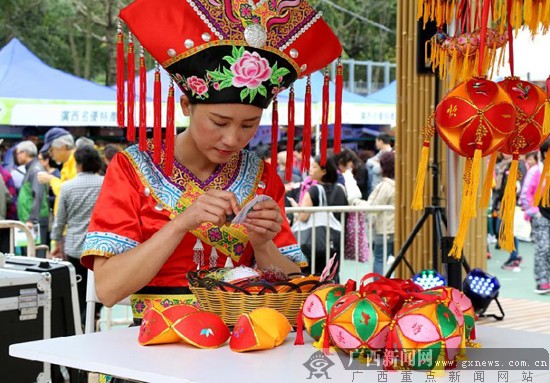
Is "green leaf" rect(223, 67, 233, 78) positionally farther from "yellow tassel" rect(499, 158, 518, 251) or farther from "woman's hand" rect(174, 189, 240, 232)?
"yellow tassel" rect(499, 158, 518, 251)

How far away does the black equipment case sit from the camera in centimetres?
356

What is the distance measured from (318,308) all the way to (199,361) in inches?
10.3

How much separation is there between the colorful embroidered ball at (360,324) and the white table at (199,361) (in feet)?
0.16

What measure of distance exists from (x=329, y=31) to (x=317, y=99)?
1003cm

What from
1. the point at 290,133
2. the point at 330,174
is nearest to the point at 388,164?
the point at 330,174

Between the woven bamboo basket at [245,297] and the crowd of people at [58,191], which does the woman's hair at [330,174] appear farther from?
the woven bamboo basket at [245,297]

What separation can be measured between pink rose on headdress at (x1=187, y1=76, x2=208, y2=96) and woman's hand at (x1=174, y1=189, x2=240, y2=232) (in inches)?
10.3

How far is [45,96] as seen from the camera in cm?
1128

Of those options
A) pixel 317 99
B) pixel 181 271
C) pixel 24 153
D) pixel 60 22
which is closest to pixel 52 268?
pixel 181 271

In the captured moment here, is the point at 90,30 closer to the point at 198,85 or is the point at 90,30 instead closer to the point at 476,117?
the point at 198,85

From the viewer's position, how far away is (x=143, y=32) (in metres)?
2.05

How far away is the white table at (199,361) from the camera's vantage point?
4.96 ft

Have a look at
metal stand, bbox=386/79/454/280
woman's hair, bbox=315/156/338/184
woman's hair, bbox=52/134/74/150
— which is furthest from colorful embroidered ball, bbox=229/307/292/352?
woman's hair, bbox=52/134/74/150

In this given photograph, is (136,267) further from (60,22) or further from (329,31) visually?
(60,22)
